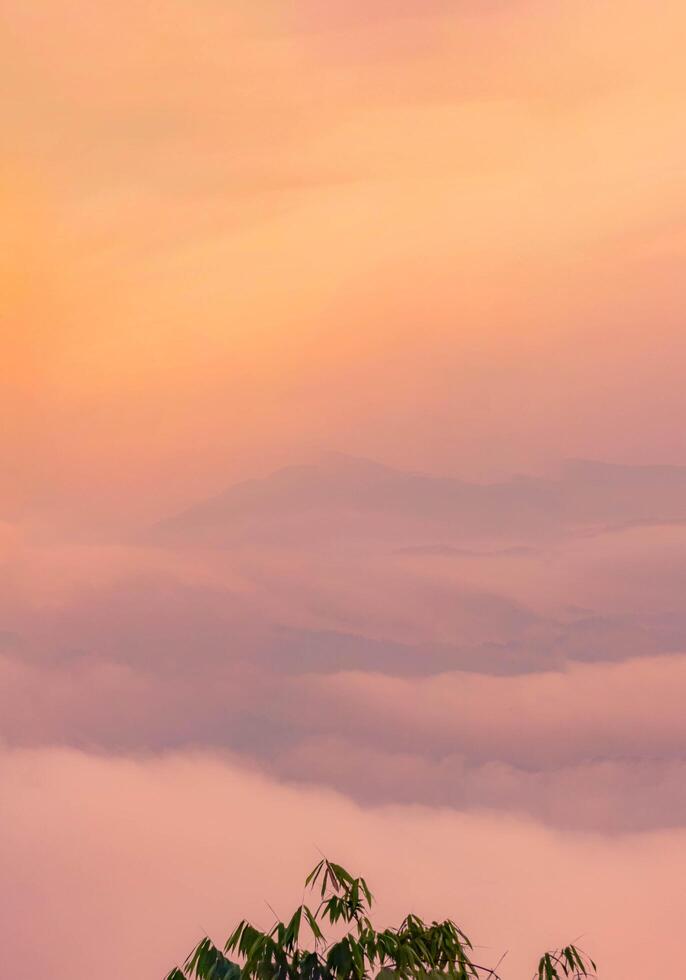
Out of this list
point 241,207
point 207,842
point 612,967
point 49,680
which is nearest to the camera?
point 612,967

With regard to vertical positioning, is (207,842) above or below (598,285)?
below

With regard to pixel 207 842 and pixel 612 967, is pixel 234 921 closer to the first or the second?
pixel 207 842

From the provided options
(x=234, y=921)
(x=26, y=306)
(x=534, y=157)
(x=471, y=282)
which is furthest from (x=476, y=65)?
(x=234, y=921)

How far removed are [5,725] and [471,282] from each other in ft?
12.1

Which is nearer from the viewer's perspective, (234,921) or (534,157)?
(234,921)

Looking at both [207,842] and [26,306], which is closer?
[207,842]

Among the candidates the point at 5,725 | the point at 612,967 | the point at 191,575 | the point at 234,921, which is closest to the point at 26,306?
the point at 191,575

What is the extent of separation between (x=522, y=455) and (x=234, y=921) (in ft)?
9.72

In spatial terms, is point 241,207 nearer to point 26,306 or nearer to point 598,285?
point 26,306

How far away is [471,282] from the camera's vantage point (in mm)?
7586

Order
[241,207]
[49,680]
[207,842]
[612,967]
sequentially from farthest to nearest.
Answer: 1. [241,207]
2. [49,680]
3. [207,842]
4. [612,967]

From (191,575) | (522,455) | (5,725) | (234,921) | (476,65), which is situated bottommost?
(234,921)

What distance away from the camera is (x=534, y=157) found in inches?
296

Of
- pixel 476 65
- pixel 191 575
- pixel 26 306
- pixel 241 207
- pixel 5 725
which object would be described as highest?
pixel 476 65
